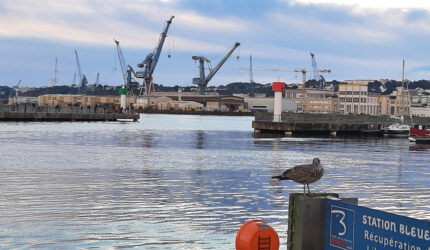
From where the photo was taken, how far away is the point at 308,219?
9805 millimetres

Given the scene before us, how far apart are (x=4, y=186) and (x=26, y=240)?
1111 cm

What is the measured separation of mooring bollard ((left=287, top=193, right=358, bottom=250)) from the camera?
9758mm

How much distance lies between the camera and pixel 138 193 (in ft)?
80.2

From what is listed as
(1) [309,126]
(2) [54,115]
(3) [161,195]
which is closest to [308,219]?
(3) [161,195]

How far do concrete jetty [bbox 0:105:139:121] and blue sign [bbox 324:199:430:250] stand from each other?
378 feet

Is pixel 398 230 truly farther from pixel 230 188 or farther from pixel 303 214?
pixel 230 188

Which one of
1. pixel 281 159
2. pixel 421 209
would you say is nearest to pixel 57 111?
pixel 281 159

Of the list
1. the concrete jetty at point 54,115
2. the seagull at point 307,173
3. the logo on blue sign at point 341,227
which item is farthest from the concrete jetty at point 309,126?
the logo on blue sign at point 341,227

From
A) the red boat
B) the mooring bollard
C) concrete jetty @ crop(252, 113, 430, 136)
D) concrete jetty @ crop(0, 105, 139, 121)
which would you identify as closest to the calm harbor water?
the mooring bollard

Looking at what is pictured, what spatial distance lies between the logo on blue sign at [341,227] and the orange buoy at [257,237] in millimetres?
960

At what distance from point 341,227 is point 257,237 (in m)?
1.33

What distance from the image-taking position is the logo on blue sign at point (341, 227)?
9281mm

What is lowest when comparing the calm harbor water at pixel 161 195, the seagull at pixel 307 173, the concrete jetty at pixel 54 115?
the calm harbor water at pixel 161 195

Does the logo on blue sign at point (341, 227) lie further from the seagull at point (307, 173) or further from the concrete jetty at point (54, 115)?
the concrete jetty at point (54, 115)
